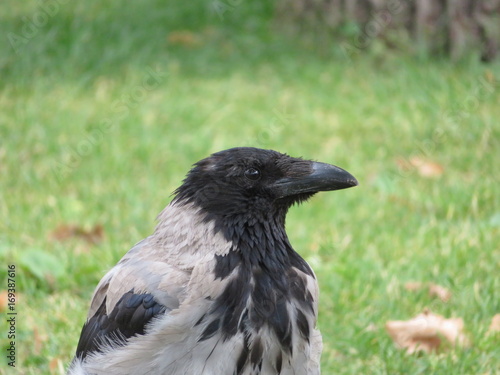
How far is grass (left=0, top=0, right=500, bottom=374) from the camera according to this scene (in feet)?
13.8

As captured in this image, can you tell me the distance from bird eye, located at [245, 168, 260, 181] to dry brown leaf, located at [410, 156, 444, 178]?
3.16 metres

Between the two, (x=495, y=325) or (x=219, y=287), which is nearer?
(x=219, y=287)

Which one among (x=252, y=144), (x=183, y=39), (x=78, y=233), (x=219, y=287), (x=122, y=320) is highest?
(x=183, y=39)

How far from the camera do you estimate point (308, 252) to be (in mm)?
4977

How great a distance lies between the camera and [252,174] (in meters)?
3.06

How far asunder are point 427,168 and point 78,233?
244 cm

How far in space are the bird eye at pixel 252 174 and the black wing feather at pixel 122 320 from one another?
1.74ft

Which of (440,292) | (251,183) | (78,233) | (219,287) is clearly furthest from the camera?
(78,233)

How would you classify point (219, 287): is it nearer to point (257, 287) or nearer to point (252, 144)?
point (257, 287)

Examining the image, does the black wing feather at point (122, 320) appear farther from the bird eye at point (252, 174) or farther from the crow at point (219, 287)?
the bird eye at point (252, 174)

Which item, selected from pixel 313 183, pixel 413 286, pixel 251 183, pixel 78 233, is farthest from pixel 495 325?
pixel 78 233

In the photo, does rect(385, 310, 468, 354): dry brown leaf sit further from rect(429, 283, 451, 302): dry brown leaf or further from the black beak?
the black beak

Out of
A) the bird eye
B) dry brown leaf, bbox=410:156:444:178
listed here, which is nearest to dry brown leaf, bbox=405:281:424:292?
the bird eye

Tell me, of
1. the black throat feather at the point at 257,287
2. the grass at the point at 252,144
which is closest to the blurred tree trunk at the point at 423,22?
the grass at the point at 252,144
